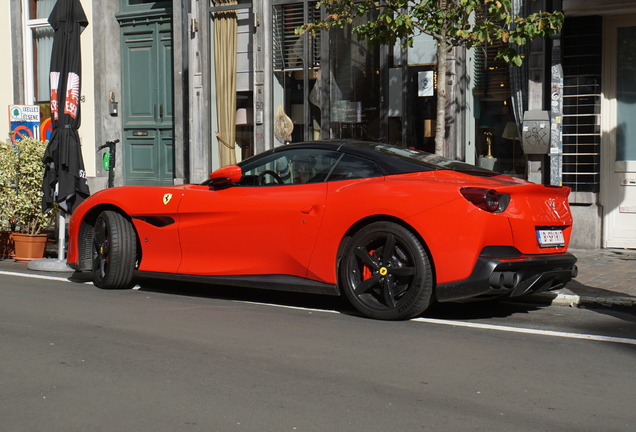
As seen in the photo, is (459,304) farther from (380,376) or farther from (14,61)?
(14,61)

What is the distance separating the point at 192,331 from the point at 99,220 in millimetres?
2546

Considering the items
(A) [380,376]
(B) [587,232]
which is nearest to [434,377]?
(A) [380,376]

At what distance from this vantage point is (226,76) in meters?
14.6

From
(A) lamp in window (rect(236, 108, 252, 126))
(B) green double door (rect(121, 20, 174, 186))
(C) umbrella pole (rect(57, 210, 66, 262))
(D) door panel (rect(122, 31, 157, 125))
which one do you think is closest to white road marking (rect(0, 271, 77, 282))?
(C) umbrella pole (rect(57, 210, 66, 262))

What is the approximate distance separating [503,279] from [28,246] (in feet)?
23.6

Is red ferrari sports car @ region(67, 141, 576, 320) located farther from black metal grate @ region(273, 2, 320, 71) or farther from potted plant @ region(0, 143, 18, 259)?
black metal grate @ region(273, 2, 320, 71)

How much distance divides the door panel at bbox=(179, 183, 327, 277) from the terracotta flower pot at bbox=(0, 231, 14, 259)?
4.90 m

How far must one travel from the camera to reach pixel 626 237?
11.0 m

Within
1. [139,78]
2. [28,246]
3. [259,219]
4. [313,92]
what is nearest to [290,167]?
[259,219]

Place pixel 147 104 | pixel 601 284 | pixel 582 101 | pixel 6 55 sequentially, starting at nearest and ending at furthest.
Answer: pixel 601 284
pixel 582 101
pixel 147 104
pixel 6 55

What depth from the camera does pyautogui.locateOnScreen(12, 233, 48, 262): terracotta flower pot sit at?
1052 centimetres

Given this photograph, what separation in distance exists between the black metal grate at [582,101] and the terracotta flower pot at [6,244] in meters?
7.90

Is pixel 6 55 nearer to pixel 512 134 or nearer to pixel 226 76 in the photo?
pixel 226 76

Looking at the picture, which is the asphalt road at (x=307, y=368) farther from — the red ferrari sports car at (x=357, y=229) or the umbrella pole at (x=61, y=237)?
the umbrella pole at (x=61, y=237)
